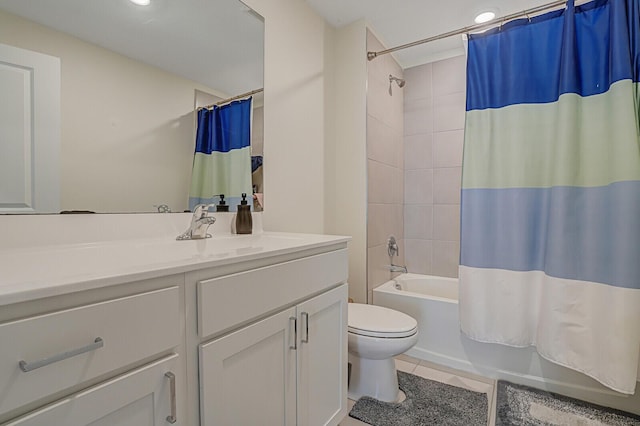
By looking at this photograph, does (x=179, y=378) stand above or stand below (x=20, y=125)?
below

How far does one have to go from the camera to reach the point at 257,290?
0.92m

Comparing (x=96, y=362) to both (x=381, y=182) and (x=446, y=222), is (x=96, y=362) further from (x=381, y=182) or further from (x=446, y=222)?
(x=446, y=222)

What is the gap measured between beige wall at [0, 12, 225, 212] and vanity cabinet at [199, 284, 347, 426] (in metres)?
0.67

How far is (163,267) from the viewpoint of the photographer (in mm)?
678

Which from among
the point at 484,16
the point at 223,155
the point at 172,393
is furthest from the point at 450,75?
the point at 172,393

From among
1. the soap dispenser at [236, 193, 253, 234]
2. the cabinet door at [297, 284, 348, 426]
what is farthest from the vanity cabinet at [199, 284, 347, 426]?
the soap dispenser at [236, 193, 253, 234]

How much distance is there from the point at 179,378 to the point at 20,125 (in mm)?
860

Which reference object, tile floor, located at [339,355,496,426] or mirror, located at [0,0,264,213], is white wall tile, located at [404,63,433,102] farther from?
tile floor, located at [339,355,496,426]

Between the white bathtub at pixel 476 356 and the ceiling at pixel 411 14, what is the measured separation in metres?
1.87

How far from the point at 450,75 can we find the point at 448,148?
588 mm

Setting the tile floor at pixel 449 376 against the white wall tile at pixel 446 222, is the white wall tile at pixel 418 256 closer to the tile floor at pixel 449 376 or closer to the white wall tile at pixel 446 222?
the white wall tile at pixel 446 222

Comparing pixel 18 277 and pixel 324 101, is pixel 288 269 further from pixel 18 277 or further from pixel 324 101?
pixel 324 101

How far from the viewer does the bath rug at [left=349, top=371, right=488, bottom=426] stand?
146 centimetres

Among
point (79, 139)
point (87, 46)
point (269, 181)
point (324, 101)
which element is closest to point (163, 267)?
point (79, 139)
